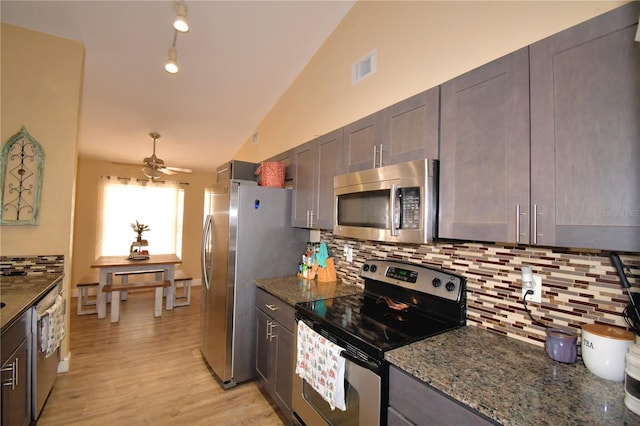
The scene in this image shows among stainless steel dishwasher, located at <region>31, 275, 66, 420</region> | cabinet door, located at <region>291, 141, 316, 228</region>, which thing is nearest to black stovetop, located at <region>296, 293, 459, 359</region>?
cabinet door, located at <region>291, 141, 316, 228</region>

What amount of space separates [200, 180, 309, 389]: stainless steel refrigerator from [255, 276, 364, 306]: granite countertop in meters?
0.17

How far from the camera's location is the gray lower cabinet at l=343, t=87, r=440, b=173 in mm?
1429

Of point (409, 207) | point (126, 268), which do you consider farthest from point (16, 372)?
point (126, 268)

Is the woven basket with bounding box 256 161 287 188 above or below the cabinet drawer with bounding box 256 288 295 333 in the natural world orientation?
above

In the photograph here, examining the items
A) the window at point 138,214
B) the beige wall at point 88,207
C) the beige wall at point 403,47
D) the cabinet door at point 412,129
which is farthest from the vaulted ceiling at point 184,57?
the cabinet door at point 412,129

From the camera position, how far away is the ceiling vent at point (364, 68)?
7.34 feet

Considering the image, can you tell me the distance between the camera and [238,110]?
12.3 feet

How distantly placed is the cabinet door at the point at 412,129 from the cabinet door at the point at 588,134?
0.43m

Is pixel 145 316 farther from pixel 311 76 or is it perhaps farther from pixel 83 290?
pixel 311 76

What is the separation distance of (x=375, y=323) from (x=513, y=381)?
66cm

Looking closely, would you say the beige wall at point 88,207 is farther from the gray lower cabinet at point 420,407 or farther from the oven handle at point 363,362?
the gray lower cabinet at point 420,407

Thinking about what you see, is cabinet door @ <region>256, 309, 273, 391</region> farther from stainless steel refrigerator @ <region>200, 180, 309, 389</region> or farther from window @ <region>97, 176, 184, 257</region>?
Answer: window @ <region>97, 176, 184, 257</region>

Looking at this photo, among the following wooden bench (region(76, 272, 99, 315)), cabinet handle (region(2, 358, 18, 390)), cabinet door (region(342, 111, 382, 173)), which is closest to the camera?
cabinet handle (region(2, 358, 18, 390))

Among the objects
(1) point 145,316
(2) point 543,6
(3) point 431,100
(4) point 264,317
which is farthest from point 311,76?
(1) point 145,316
